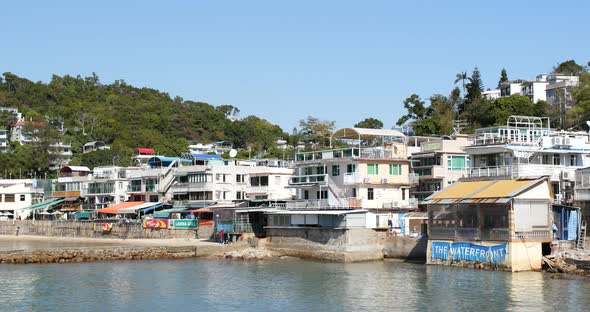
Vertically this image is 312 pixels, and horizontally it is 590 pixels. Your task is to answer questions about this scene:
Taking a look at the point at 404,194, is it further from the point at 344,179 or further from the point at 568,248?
the point at 568,248

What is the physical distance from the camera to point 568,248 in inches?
2029

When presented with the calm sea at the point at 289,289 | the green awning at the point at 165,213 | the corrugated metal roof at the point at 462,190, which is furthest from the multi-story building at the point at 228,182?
the corrugated metal roof at the point at 462,190

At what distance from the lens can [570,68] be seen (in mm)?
142375

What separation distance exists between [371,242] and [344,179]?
1005 centimetres

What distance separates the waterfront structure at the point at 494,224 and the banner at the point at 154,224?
36.3 meters

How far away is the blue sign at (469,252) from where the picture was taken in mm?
50344

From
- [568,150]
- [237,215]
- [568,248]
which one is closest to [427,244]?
[568,248]

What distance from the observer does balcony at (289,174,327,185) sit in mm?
69131

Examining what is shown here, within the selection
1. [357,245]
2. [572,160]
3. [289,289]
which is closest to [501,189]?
[572,160]

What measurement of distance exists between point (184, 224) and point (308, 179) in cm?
1764

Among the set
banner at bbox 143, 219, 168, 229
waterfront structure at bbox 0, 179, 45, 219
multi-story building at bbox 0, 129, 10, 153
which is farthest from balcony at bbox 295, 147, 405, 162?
multi-story building at bbox 0, 129, 10, 153

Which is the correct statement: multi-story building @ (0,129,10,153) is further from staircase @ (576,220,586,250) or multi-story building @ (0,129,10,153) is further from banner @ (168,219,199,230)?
staircase @ (576,220,586,250)

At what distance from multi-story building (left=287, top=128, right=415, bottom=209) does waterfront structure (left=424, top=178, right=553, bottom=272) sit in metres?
13.0

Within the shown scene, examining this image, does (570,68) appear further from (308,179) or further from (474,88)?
(308,179)
